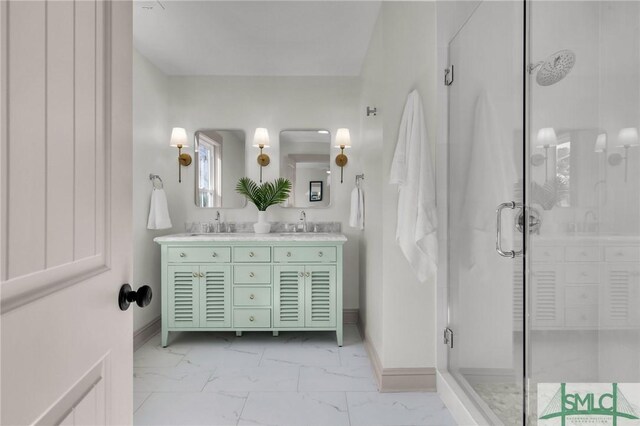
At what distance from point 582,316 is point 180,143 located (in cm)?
320

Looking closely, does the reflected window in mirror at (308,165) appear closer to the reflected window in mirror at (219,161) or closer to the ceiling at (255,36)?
the reflected window in mirror at (219,161)

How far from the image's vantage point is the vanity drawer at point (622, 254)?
43.5 inches

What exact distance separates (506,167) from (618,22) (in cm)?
62

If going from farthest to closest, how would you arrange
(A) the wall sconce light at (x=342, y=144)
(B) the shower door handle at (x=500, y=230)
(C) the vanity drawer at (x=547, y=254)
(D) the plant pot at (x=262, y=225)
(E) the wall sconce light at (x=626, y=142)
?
(A) the wall sconce light at (x=342, y=144)
(D) the plant pot at (x=262, y=225)
(B) the shower door handle at (x=500, y=230)
(C) the vanity drawer at (x=547, y=254)
(E) the wall sconce light at (x=626, y=142)

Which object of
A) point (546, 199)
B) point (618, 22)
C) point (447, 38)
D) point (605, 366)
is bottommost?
point (605, 366)

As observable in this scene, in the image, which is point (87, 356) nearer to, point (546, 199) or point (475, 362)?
point (546, 199)

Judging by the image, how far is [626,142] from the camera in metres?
1.12

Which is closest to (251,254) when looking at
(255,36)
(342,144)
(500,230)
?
(342,144)

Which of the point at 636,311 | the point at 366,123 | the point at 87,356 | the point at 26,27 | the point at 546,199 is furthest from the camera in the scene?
the point at 366,123

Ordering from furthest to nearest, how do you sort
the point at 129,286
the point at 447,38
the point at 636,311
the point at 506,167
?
the point at 447,38 → the point at 506,167 → the point at 636,311 → the point at 129,286

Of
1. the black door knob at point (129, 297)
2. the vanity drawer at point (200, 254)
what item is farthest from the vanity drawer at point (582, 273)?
the vanity drawer at point (200, 254)

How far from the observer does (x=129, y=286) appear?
81 centimetres

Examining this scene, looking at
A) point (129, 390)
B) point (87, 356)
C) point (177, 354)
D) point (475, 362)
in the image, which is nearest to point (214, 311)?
point (177, 354)

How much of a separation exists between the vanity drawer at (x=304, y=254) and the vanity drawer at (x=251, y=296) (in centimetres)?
27
